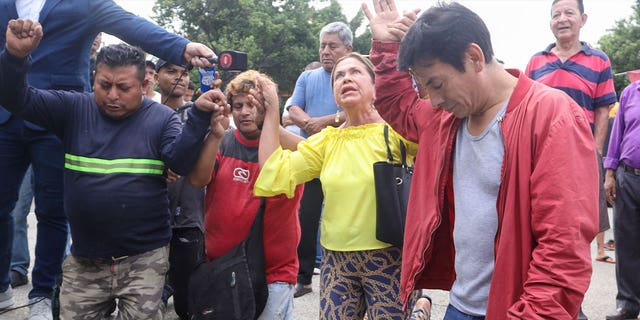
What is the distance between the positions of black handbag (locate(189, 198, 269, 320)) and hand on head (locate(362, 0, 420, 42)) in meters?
1.38

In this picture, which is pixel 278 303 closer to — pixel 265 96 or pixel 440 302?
pixel 265 96

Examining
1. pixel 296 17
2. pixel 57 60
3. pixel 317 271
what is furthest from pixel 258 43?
pixel 57 60

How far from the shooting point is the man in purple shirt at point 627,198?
5.21 metres

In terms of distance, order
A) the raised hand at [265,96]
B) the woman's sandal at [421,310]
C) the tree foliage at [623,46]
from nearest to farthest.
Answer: the woman's sandal at [421,310] < the raised hand at [265,96] < the tree foliage at [623,46]

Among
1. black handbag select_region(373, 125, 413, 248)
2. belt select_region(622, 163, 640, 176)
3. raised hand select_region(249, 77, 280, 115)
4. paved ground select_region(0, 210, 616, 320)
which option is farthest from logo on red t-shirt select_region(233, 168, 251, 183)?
belt select_region(622, 163, 640, 176)

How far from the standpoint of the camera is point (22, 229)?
5543 millimetres

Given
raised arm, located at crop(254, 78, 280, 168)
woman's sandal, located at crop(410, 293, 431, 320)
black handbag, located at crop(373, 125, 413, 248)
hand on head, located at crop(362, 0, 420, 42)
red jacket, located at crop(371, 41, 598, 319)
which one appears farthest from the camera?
→ raised arm, located at crop(254, 78, 280, 168)

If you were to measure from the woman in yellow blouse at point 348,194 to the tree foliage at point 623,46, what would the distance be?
1280 inches

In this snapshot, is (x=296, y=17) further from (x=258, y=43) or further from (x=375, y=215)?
(x=375, y=215)

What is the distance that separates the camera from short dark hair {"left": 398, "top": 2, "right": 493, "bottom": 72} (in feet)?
7.11

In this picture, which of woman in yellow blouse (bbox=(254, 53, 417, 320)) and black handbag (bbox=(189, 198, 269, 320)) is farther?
black handbag (bbox=(189, 198, 269, 320))

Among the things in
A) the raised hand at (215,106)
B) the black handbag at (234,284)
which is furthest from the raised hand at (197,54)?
the black handbag at (234,284)

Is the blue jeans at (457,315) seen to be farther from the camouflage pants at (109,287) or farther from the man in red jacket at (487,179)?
the camouflage pants at (109,287)

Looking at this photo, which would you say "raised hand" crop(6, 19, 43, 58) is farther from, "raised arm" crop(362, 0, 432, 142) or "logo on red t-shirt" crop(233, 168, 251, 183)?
"raised arm" crop(362, 0, 432, 142)
